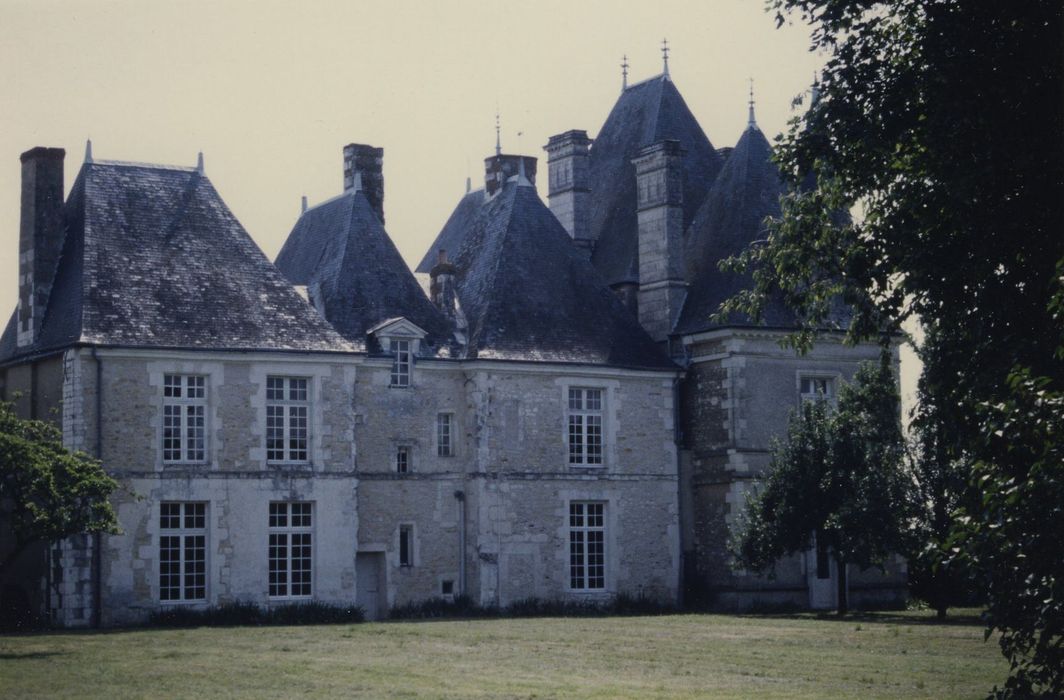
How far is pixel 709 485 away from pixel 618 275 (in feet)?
19.0

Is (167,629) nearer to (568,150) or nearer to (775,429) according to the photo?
(775,429)

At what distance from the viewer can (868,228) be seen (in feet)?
58.4

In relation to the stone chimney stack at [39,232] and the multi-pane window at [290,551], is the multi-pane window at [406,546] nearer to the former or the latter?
the multi-pane window at [290,551]

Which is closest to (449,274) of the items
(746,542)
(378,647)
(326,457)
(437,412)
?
(437,412)

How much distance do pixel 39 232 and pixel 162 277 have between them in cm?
241

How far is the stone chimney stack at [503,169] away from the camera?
117ft

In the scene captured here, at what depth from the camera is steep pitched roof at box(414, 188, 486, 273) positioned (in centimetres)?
3841

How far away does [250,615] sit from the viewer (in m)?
27.5

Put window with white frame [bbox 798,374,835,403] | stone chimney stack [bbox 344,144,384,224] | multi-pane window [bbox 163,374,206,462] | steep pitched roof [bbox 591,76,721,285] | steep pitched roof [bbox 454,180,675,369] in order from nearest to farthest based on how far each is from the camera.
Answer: multi-pane window [bbox 163,374,206,462]
steep pitched roof [bbox 454,180,675,369]
window with white frame [bbox 798,374,835,403]
stone chimney stack [bbox 344,144,384,224]
steep pitched roof [bbox 591,76,721,285]

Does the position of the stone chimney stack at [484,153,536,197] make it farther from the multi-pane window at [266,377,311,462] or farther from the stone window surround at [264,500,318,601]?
the stone window surround at [264,500,318,601]

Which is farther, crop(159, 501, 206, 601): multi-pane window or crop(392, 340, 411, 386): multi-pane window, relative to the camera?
crop(392, 340, 411, 386): multi-pane window

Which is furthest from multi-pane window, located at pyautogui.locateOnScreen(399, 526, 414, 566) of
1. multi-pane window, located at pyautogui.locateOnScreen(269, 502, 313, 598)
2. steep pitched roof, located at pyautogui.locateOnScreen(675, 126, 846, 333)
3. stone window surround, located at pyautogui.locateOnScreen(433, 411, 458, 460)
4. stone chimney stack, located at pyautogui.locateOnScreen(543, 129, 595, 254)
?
stone chimney stack, located at pyautogui.locateOnScreen(543, 129, 595, 254)

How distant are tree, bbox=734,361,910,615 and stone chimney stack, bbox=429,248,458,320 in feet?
24.9

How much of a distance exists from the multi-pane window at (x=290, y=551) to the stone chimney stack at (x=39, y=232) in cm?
551
